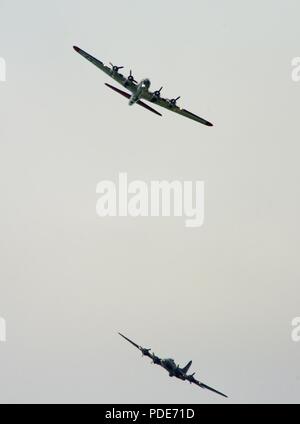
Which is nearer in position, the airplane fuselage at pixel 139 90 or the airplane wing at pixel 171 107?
the airplane fuselage at pixel 139 90

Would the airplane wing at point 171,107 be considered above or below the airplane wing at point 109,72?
below

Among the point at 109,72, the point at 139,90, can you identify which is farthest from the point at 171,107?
the point at 109,72

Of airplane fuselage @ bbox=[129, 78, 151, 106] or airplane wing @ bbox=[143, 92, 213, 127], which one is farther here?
airplane wing @ bbox=[143, 92, 213, 127]

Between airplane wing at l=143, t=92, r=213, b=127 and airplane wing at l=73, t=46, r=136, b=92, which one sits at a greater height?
airplane wing at l=73, t=46, r=136, b=92
